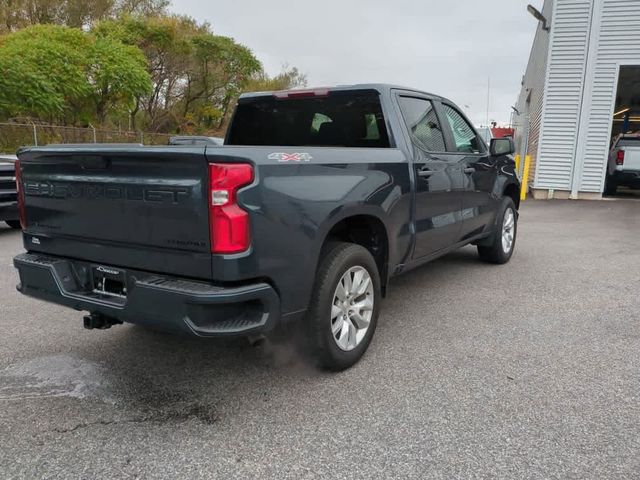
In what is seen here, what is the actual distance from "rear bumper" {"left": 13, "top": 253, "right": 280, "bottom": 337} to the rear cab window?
6.27 ft

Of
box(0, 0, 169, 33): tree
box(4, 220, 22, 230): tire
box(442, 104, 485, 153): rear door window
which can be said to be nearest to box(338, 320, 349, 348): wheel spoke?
box(442, 104, 485, 153): rear door window

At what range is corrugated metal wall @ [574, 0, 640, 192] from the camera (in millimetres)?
12414

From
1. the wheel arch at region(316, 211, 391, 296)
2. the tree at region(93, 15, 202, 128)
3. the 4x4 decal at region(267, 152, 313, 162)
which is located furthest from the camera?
the tree at region(93, 15, 202, 128)

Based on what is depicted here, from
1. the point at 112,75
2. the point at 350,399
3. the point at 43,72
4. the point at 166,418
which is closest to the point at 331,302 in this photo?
the point at 350,399

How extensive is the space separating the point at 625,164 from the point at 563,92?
289 cm

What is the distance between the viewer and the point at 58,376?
3363mm

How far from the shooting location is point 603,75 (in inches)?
505

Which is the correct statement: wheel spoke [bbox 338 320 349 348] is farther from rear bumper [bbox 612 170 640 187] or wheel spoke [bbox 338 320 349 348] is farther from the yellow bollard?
rear bumper [bbox 612 170 640 187]

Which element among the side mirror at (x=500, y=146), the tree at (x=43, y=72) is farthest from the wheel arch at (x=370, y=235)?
the tree at (x=43, y=72)

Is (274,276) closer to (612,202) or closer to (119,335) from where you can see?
(119,335)

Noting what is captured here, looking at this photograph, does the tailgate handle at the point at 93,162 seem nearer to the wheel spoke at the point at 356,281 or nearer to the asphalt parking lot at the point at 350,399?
the asphalt parking lot at the point at 350,399

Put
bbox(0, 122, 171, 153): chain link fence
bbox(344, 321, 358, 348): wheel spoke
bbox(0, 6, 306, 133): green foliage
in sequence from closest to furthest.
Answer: bbox(344, 321, 358, 348): wheel spoke, bbox(0, 122, 171, 153): chain link fence, bbox(0, 6, 306, 133): green foliage

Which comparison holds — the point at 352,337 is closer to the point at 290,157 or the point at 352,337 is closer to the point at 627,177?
the point at 290,157

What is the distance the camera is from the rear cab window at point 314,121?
4.18 meters
